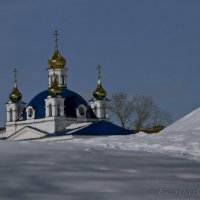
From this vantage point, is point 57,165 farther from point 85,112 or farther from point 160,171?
point 85,112

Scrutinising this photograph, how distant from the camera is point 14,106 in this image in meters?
43.6

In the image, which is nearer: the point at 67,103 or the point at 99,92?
the point at 67,103

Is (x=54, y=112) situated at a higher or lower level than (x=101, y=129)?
higher

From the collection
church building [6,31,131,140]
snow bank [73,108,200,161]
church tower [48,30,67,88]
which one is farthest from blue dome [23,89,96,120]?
snow bank [73,108,200,161]

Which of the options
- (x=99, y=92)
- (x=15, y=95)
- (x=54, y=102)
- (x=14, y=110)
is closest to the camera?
(x=54, y=102)

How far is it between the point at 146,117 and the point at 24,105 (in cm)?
805

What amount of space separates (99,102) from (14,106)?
522cm

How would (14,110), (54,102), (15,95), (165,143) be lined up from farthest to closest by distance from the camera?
(15,95)
(14,110)
(54,102)
(165,143)

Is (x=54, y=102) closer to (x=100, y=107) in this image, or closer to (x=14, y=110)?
(x=100, y=107)

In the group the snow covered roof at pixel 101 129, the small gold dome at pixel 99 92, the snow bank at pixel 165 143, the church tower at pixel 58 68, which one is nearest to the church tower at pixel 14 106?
the church tower at pixel 58 68

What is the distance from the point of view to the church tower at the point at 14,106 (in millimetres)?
43438

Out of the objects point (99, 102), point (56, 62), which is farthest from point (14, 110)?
point (99, 102)

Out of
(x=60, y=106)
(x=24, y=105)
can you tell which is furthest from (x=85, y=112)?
(x=24, y=105)

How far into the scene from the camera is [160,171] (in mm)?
4211
